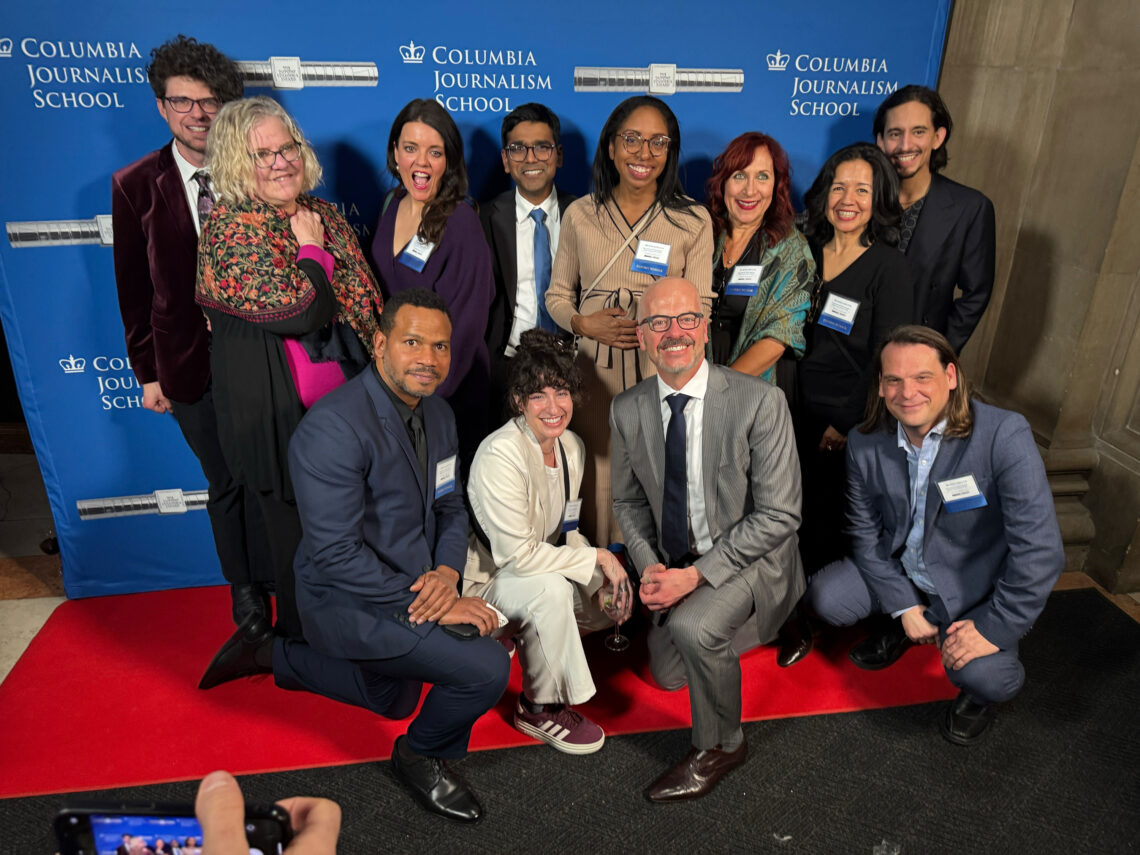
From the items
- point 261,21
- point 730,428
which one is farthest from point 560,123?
point 730,428

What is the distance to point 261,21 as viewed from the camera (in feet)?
9.52

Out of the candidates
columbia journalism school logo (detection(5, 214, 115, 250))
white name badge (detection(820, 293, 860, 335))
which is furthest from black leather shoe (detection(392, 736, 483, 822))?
columbia journalism school logo (detection(5, 214, 115, 250))

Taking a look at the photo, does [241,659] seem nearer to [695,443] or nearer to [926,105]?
[695,443]

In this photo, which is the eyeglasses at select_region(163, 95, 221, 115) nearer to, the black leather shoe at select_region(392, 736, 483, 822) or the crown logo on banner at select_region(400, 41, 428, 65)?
the crown logo on banner at select_region(400, 41, 428, 65)

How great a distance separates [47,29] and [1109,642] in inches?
184

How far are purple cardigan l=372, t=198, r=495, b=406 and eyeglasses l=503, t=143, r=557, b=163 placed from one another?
281mm

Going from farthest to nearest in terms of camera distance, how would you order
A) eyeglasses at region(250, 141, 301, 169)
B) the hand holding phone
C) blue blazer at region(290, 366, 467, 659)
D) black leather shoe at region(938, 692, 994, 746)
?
1. black leather shoe at region(938, 692, 994, 746)
2. eyeglasses at region(250, 141, 301, 169)
3. blue blazer at region(290, 366, 467, 659)
4. the hand holding phone

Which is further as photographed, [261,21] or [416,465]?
[261,21]

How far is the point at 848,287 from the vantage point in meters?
2.91

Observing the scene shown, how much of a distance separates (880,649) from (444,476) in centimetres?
182

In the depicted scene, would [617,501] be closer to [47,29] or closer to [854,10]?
[854,10]

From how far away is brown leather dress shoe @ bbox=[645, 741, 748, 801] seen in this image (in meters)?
2.42

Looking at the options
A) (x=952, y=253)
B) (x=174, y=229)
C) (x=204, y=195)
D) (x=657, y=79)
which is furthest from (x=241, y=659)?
(x=952, y=253)

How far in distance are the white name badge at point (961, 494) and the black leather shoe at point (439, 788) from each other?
1784 millimetres
